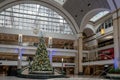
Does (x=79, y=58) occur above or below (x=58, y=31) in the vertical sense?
below

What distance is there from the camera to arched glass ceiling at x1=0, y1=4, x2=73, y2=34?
35594 millimetres

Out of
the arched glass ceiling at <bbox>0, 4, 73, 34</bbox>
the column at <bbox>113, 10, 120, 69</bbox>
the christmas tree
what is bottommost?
the christmas tree

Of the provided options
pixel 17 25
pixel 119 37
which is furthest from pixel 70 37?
pixel 119 37

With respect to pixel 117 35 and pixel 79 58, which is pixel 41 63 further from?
pixel 79 58

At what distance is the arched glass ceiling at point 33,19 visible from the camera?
35594 mm

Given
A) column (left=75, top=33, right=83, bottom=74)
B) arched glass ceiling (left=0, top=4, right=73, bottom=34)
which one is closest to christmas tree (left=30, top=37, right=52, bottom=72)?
column (left=75, top=33, right=83, bottom=74)

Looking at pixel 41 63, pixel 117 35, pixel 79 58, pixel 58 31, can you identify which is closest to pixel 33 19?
pixel 58 31

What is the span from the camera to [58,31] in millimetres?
39031

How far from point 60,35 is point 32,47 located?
21.8 feet

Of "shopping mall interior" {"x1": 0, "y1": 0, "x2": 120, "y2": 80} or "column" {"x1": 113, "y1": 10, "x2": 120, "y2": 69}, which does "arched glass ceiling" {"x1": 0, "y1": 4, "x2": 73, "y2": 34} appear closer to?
"shopping mall interior" {"x1": 0, "y1": 0, "x2": 120, "y2": 80}

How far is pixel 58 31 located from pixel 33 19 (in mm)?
5430

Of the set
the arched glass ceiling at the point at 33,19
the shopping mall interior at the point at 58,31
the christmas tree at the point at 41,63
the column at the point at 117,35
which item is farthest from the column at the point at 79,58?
the christmas tree at the point at 41,63

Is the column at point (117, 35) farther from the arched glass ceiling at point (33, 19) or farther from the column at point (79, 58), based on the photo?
the arched glass ceiling at point (33, 19)

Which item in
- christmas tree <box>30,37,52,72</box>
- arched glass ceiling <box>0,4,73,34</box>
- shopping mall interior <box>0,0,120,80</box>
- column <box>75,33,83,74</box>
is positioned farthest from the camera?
arched glass ceiling <box>0,4,73,34</box>
